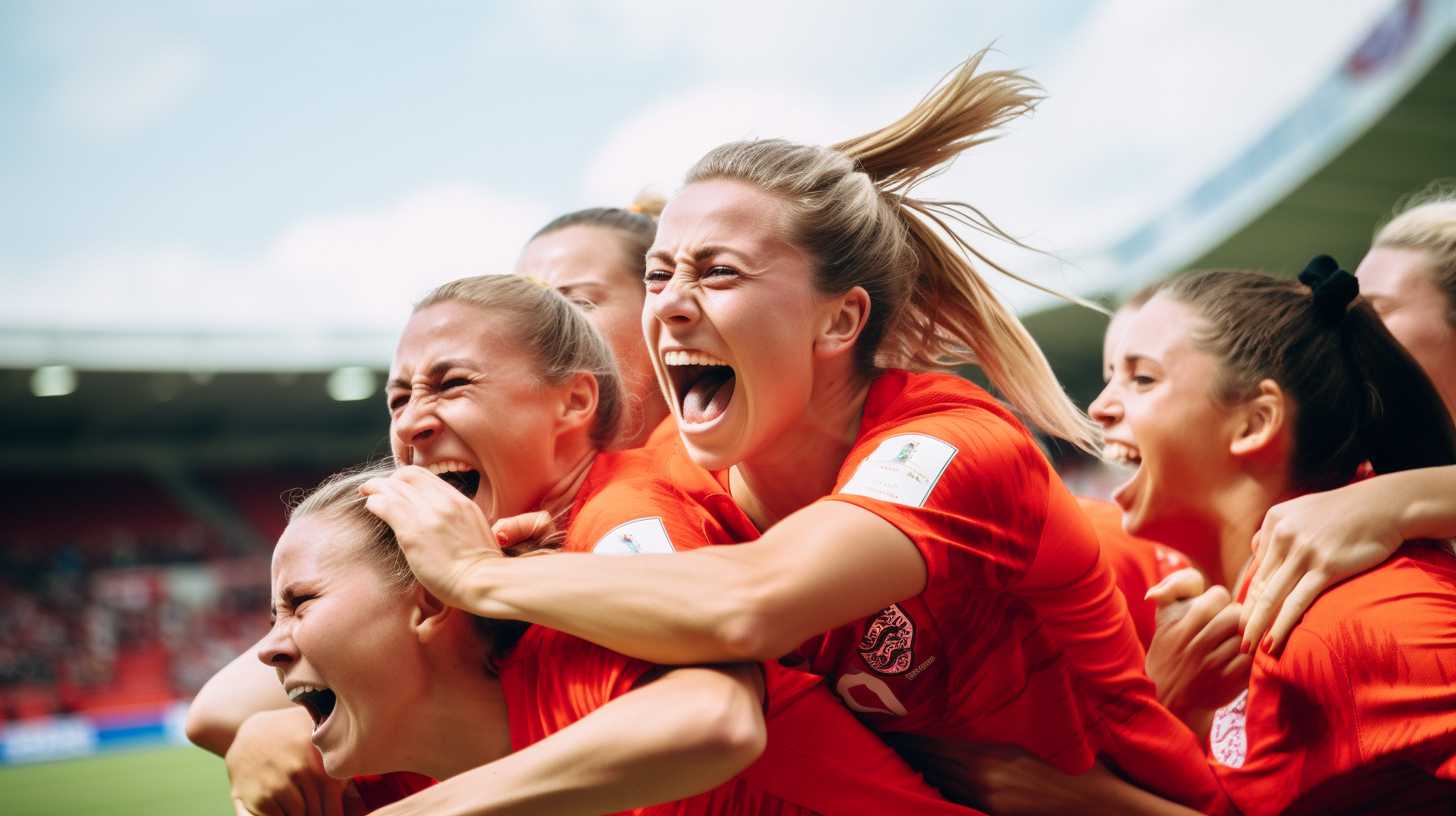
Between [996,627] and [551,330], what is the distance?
1271mm

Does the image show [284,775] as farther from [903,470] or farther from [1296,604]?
[1296,604]

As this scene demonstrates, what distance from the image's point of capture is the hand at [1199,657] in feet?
9.83

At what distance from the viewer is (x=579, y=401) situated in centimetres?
298

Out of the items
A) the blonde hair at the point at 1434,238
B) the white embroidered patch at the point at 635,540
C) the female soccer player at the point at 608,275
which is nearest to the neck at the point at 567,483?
the white embroidered patch at the point at 635,540

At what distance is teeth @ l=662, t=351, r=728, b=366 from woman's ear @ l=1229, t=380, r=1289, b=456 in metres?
1.42

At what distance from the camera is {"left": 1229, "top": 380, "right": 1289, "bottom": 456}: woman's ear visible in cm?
307

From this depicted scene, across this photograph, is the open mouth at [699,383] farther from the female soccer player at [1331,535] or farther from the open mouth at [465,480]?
the female soccer player at [1331,535]

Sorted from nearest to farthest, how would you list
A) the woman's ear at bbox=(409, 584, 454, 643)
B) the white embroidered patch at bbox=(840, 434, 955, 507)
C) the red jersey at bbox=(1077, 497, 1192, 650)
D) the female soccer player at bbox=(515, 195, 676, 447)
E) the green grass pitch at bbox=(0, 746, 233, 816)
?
the white embroidered patch at bbox=(840, 434, 955, 507), the woman's ear at bbox=(409, 584, 454, 643), the red jersey at bbox=(1077, 497, 1192, 650), the female soccer player at bbox=(515, 195, 676, 447), the green grass pitch at bbox=(0, 746, 233, 816)

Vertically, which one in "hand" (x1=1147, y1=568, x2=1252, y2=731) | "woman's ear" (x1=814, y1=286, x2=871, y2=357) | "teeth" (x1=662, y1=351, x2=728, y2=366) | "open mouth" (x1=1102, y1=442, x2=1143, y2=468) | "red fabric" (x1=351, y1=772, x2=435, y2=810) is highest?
"woman's ear" (x1=814, y1=286, x2=871, y2=357)

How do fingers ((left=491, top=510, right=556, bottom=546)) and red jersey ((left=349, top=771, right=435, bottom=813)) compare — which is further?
red jersey ((left=349, top=771, right=435, bottom=813))

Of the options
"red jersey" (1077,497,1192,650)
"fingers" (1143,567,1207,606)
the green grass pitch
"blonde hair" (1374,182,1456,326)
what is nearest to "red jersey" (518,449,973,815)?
"fingers" (1143,567,1207,606)

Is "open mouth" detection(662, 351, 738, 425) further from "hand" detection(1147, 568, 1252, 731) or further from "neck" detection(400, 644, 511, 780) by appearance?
"hand" detection(1147, 568, 1252, 731)

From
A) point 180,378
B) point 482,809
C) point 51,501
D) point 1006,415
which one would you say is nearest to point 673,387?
point 1006,415

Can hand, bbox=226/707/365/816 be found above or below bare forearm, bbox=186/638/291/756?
above
